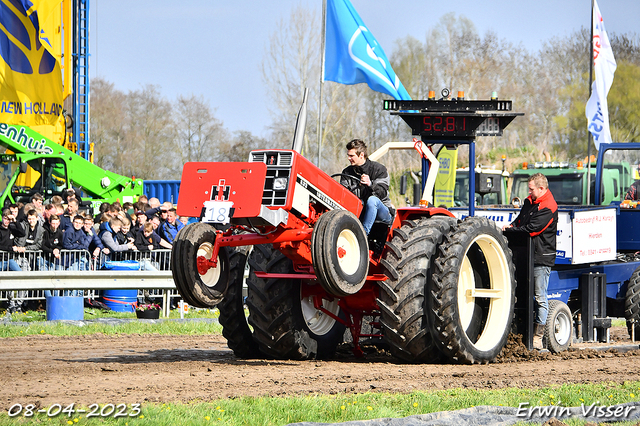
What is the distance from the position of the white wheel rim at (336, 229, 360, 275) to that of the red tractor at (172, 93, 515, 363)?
0.01 meters

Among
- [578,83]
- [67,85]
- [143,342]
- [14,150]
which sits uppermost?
[578,83]

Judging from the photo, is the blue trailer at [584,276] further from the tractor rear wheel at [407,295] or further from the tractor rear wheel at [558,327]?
the tractor rear wheel at [407,295]

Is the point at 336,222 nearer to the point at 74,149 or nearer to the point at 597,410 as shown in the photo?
the point at 597,410

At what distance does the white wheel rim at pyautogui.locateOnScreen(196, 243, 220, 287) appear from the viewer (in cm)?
796

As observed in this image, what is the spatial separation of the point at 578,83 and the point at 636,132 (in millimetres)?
6916

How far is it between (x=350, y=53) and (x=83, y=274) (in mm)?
7007

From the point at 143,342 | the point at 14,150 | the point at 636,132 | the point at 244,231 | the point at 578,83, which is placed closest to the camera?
the point at 244,231

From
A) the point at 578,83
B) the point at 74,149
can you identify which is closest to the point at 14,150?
the point at 74,149

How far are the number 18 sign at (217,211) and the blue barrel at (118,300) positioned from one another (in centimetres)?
761

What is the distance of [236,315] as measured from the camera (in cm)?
921

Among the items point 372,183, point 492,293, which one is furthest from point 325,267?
point 492,293

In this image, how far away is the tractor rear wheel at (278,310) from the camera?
8734mm

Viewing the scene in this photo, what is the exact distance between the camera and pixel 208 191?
756cm

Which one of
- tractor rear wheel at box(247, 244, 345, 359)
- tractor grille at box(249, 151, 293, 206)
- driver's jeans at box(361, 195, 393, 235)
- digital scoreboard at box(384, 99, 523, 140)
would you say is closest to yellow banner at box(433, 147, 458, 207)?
digital scoreboard at box(384, 99, 523, 140)
